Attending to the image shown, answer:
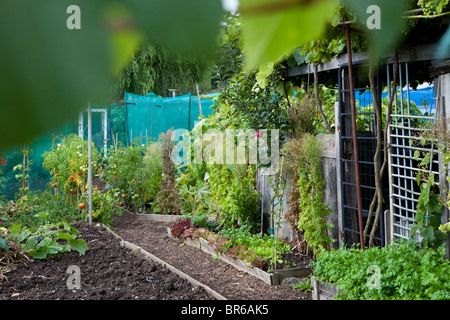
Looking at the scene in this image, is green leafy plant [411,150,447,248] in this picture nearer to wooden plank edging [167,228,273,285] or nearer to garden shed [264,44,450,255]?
garden shed [264,44,450,255]

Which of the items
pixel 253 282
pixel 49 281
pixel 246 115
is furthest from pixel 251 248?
pixel 49 281

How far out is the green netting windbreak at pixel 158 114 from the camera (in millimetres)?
9945

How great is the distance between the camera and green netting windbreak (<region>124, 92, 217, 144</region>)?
32.6 feet

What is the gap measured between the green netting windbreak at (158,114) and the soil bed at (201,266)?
374 centimetres

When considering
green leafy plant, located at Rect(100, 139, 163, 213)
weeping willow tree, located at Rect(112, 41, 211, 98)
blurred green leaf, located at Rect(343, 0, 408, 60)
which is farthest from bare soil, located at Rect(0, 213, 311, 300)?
blurred green leaf, located at Rect(343, 0, 408, 60)

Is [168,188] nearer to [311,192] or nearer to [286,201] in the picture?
[286,201]

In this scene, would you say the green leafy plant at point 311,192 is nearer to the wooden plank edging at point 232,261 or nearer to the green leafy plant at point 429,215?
the wooden plank edging at point 232,261

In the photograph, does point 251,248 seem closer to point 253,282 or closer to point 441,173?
point 253,282

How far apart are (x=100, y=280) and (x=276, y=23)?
3.95 meters

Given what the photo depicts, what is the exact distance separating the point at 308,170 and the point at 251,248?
1046 mm

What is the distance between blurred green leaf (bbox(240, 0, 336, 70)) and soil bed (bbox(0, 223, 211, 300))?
3493mm

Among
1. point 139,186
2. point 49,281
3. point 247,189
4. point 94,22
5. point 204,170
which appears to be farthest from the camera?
point 139,186

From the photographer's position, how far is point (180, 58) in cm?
22

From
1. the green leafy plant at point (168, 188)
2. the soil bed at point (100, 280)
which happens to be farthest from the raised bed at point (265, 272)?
the green leafy plant at point (168, 188)
